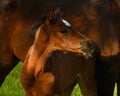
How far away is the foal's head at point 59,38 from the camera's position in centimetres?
598

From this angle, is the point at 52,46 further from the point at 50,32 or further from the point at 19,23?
the point at 19,23

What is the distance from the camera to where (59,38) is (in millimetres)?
6027

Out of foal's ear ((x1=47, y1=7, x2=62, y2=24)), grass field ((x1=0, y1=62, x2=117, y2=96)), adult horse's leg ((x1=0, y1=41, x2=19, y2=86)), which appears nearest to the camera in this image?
foal's ear ((x1=47, y1=7, x2=62, y2=24))

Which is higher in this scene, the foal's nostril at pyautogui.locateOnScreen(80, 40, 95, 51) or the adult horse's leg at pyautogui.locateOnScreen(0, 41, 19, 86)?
the foal's nostril at pyautogui.locateOnScreen(80, 40, 95, 51)

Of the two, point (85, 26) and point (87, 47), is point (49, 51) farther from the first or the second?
point (85, 26)

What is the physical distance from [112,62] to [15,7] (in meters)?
1.37

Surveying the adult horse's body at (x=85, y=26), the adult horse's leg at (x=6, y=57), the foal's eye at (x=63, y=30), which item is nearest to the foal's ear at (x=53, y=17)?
the foal's eye at (x=63, y=30)

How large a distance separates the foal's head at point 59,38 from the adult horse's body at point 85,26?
2.08 feet

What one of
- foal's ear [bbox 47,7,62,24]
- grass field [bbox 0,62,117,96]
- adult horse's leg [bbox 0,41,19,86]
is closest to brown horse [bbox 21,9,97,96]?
foal's ear [bbox 47,7,62,24]

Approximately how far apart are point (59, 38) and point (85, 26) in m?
0.77

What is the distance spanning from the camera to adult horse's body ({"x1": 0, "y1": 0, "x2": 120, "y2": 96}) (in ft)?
21.7

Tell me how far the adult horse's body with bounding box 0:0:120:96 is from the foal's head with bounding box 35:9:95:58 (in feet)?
2.08

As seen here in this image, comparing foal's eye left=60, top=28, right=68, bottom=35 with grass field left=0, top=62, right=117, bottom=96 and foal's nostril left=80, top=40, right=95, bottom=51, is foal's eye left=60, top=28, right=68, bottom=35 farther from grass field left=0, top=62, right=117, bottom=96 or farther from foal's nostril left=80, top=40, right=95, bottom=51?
grass field left=0, top=62, right=117, bottom=96

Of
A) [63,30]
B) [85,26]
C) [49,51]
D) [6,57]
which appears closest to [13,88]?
[6,57]
